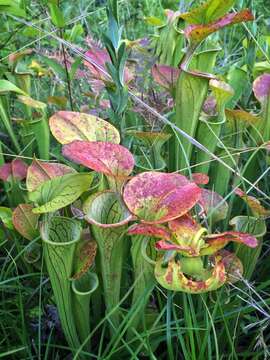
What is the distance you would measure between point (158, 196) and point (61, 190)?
0.14m

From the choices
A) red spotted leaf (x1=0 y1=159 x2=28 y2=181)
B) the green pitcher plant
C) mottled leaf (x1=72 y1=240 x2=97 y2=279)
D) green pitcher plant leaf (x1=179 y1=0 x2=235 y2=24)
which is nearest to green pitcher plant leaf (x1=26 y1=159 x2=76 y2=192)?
the green pitcher plant

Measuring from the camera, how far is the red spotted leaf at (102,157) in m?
0.63

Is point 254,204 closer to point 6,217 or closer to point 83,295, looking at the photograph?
point 83,295

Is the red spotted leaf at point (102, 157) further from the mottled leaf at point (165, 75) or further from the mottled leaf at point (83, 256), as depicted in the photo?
the mottled leaf at point (165, 75)

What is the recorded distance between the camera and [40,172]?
74 centimetres

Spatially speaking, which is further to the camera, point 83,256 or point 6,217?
point 6,217

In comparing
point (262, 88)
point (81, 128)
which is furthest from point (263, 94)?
point (81, 128)

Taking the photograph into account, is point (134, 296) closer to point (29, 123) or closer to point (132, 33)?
point (29, 123)

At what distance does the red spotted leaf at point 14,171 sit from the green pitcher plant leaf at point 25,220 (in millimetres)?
157

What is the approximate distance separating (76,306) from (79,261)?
0.30 ft

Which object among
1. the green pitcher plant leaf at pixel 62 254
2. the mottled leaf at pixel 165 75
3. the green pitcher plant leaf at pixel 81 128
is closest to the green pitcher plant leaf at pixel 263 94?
the mottled leaf at pixel 165 75

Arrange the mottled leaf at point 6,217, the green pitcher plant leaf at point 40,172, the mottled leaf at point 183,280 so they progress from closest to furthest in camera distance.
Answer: the mottled leaf at point 183,280 < the green pitcher plant leaf at point 40,172 < the mottled leaf at point 6,217

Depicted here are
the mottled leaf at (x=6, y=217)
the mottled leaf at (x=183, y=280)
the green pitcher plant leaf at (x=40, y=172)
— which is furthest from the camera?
the mottled leaf at (x=6, y=217)

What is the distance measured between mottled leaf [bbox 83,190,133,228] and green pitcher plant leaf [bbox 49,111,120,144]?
9 cm
